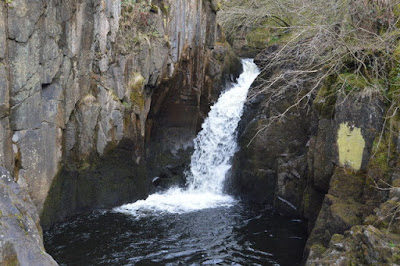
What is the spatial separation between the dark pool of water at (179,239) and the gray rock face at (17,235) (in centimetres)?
248

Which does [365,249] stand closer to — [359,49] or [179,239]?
[359,49]

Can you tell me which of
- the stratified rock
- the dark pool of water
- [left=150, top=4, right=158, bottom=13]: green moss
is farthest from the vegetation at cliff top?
[left=150, top=4, right=158, bottom=13]: green moss

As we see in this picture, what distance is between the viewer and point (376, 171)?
284 inches

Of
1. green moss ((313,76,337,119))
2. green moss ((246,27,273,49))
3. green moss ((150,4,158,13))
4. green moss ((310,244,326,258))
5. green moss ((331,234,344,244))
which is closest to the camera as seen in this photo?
green moss ((331,234,344,244))

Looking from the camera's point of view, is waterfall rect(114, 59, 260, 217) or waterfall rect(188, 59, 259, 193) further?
waterfall rect(188, 59, 259, 193)

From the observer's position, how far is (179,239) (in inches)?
355

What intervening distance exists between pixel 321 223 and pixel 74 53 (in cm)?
682

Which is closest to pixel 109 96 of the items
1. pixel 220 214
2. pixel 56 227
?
pixel 56 227

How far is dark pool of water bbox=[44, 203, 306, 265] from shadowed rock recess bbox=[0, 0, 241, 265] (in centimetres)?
109

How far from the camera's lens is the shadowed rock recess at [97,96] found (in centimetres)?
→ 852

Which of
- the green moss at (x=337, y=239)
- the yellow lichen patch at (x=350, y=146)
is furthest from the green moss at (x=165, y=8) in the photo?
the green moss at (x=337, y=239)

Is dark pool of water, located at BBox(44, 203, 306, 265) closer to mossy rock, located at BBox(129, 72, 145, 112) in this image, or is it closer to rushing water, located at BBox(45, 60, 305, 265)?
rushing water, located at BBox(45, 60, 305, 265)

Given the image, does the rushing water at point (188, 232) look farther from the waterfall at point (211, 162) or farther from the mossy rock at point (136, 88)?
the mossy rock at point (136, 88)

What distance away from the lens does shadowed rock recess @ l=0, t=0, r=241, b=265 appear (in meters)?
8.52
